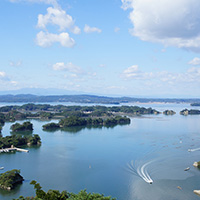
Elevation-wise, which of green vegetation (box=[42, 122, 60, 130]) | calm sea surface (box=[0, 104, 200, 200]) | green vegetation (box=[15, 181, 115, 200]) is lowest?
calm sea surface (box=[0, 104, 200, 200])

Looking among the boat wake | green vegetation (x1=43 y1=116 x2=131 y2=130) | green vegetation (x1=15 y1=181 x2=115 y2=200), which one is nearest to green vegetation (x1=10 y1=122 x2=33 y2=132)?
green vegetation (x1=43 y1=116 x2=131 y2=130)

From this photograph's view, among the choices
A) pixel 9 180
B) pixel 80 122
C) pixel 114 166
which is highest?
pixel 80 122

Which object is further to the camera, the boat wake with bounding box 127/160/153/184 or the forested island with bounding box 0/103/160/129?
the forested island with bounding box 0/103/160/129

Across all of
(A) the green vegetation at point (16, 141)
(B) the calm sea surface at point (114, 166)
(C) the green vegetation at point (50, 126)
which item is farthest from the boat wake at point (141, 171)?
(C) the green vegetation at point (50, 126)

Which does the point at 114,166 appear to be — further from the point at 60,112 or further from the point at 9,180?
the point at 60,112

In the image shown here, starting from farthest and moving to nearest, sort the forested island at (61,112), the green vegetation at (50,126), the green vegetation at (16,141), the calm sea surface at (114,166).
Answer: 1. the forested island at (61,112)
2. the green vegetation at (50,126)
3. the green vegetation at (16,141)
4. the calm sea surface at (114,166)

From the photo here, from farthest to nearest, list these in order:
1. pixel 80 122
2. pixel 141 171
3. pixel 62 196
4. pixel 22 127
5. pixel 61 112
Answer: pixel 61 112
pixel 80 122
pixel 22 127
pixel 141 171
pixel 62 196

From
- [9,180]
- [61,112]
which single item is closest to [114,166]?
[9,180]

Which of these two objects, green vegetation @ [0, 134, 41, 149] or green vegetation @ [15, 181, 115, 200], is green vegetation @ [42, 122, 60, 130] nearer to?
green vegetation @ [0, 134, 41, 149]

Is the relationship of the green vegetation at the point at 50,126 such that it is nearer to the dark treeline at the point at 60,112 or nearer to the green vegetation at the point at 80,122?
the green vegetation at the point at 80,122
